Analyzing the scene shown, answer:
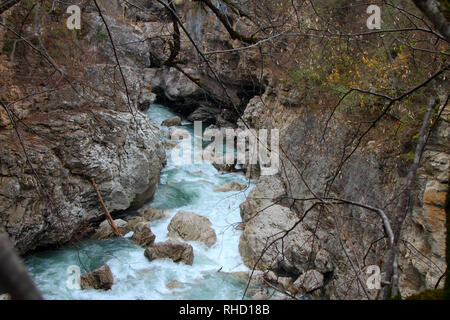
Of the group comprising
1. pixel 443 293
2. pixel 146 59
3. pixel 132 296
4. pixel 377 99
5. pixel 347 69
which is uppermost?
pixel 146 59

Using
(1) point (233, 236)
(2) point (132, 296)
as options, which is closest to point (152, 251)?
(2) point (132, 296)

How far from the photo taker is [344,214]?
596 cm

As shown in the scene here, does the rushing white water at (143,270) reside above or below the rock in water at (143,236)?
below

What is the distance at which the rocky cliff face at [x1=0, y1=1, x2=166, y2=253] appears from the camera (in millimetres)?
5535

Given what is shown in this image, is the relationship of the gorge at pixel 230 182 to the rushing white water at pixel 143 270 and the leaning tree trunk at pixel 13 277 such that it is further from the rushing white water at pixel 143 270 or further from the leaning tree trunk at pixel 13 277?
the leaning tree trunk at pixel 13 277

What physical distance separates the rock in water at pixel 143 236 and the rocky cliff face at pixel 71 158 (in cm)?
109

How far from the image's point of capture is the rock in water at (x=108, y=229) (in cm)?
698

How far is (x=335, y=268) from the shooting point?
19.5 feet

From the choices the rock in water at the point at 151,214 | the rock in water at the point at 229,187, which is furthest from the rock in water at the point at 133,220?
the rock in water at the point at 229,187

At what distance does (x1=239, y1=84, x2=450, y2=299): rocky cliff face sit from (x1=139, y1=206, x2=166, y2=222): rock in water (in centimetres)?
227

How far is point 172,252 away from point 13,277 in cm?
622

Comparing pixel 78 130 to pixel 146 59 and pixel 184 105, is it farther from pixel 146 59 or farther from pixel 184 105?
pixel 184 105

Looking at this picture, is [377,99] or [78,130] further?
[78,130]
